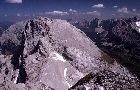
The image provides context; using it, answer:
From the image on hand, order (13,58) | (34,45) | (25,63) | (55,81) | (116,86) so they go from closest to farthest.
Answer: (116,86) → (55,81) → (25,63) → (34,45) → (13,58)

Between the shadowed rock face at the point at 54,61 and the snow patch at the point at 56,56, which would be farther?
the snow patch at the point at 56,56

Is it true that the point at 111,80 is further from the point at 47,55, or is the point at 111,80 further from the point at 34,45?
the point at 34,45

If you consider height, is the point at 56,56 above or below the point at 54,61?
above

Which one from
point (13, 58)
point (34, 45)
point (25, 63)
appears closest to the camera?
point (25, 63)

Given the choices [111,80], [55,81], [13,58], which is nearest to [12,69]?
[13,58]

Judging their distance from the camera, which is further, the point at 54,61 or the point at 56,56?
the point at 56,56

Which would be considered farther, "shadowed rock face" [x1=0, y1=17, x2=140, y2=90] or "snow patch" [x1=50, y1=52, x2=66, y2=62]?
"snow patch" [x1=50, y1=52, x2=66, y2=62]

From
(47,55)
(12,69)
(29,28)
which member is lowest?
(12,69)

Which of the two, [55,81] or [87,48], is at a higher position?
[87,48]
